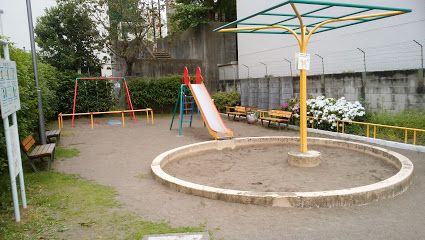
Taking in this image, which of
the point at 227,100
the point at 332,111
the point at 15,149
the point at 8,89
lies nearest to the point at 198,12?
the point at 227,100

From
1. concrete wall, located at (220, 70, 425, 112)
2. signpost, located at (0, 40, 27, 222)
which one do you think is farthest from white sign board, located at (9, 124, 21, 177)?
concrete wall, located at (220, 70, 425, 112)

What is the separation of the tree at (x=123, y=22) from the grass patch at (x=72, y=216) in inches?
533

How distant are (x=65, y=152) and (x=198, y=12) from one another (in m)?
15.9

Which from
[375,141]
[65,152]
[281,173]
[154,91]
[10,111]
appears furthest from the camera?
[154,91]

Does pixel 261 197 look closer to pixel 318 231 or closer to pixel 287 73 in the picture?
pixel 318 231

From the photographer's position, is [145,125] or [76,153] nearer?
[76,153]

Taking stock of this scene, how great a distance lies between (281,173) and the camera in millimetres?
7059

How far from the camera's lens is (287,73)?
53.6 ft

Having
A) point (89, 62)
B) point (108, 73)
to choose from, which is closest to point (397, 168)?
point (89, 62)

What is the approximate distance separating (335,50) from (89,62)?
13082 mm

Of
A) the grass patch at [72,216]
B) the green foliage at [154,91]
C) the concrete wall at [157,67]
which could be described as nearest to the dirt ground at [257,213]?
the grass patch at [72,216]

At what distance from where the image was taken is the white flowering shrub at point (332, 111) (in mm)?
11039

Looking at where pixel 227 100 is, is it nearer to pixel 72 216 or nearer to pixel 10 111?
pixel 72 216

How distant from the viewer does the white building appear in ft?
36.2
